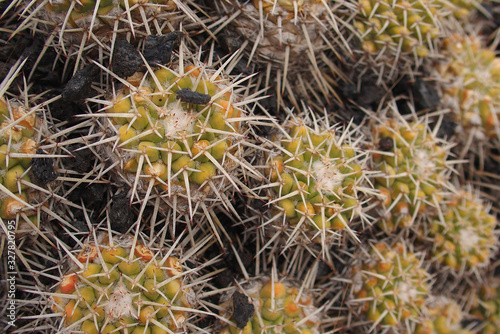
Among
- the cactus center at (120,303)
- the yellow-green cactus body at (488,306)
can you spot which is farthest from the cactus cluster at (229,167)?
the yellow-green cactus body at (488,306)

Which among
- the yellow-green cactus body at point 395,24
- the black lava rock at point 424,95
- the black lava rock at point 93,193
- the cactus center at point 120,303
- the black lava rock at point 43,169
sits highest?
the yellow-green cactus body at point 395,24

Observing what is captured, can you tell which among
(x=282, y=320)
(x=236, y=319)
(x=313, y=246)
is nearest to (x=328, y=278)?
(x=313, y=246)

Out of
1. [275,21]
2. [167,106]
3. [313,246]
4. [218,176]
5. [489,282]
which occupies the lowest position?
[489,282]

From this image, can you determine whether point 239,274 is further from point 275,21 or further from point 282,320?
point 275,21

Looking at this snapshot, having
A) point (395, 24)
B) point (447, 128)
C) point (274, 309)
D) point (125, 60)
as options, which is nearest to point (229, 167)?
point (125, 60)

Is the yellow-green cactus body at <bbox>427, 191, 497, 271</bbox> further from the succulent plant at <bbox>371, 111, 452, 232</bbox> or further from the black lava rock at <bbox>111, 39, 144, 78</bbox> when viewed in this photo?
the black lava rock at <bbox>111, 39, 144, 78</bbox>

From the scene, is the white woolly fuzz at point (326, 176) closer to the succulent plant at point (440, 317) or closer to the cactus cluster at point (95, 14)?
the cactus cluster at point (95, 14)

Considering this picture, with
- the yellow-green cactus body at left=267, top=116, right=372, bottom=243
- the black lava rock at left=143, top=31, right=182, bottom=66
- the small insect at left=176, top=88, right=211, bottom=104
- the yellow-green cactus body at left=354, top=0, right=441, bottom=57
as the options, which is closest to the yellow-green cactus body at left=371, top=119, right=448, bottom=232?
the yellow-green cactus body at left=267, top=116, right=372, bottom=243
